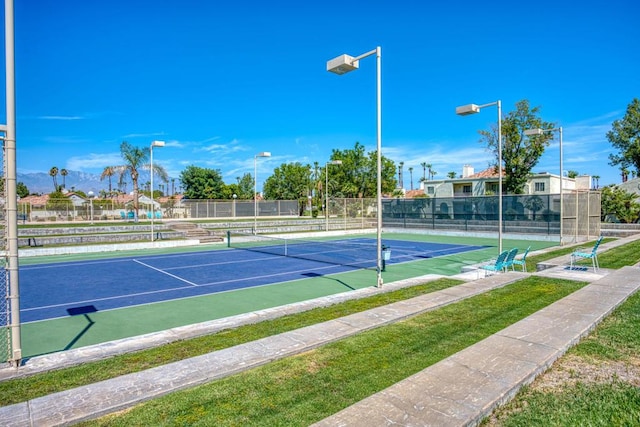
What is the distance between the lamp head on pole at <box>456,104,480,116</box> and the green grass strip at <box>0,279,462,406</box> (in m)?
7.84

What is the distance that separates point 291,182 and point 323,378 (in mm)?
67038

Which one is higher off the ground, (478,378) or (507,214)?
(507,214)

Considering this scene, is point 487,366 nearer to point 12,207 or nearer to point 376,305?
point 376,305

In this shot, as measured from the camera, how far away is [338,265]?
1623cm

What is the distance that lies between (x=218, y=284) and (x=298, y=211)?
157ft

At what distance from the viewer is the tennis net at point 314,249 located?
58.4ft

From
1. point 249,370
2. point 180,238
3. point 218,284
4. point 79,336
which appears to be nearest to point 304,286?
point 218,284

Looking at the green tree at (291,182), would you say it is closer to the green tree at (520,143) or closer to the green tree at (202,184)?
the green tree at (202,184)

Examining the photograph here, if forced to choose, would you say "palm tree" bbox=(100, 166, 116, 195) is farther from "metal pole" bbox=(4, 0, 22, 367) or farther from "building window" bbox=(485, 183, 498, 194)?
"building window" bbox=(485, 183, 498, 194)

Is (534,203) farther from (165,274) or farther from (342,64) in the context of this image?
(165,274)

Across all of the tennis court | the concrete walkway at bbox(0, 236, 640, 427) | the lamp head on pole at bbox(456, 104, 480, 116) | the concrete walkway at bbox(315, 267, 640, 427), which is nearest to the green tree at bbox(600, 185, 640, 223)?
the tennis court

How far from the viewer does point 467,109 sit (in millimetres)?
13477

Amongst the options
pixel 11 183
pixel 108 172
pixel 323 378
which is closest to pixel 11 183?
pixel 11 183

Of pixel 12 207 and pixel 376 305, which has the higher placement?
pixel 12 207
